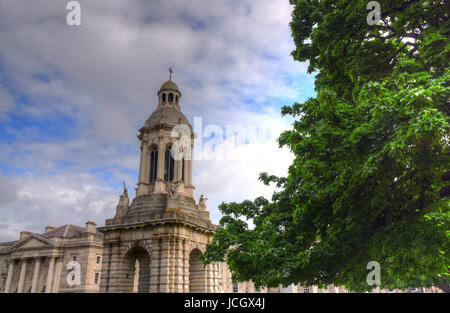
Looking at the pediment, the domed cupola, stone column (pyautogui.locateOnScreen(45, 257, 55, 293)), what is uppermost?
the domed cupola

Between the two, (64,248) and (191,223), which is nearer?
(191,223)

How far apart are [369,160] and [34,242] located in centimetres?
6566

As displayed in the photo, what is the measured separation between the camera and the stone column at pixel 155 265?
2362cm

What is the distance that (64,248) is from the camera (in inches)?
2247

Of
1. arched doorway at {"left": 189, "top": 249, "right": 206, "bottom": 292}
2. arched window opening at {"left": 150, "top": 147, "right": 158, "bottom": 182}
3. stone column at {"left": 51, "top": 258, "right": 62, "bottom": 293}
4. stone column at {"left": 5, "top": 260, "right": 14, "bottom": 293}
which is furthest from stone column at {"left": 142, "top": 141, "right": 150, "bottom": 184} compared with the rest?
stone column at {"left": 5, "top": 260, "right": 14, "bottom": 293}

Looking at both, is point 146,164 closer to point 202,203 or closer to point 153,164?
point 153,164

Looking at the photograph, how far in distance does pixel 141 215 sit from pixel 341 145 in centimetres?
2086

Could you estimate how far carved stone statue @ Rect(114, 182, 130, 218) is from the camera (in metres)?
27.8

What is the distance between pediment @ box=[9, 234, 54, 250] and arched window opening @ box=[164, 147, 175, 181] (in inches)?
1507

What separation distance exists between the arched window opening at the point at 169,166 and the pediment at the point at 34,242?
3827 centimetres

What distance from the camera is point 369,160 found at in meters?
7.69

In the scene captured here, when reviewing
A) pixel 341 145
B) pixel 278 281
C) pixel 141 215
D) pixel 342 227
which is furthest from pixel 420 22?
pixel 141 215

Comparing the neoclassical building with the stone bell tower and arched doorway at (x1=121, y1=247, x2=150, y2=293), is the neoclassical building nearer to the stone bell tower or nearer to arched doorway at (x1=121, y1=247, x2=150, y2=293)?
the stone bell tower
